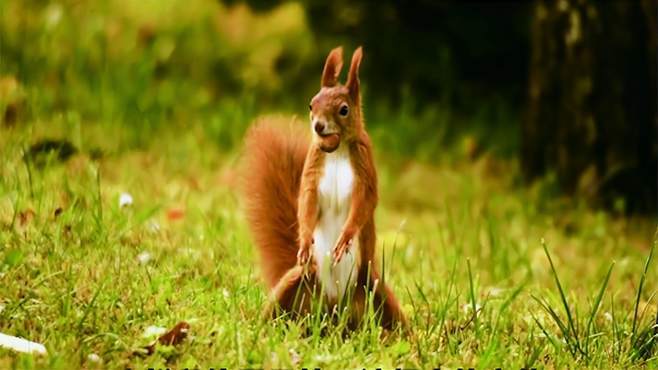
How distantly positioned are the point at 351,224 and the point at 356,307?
0.29 m

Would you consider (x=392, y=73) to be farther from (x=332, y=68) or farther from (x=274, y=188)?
(x=332, y=68)

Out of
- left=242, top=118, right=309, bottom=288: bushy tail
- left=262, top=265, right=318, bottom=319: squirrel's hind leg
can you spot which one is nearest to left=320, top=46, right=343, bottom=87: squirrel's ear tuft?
left=242, top=118, right=309, bottom=288: bushy tail

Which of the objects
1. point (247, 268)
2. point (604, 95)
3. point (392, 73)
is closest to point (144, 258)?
point (247, 268)

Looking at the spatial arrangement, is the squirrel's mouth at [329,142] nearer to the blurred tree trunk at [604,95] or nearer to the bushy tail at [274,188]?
the bushy tail at [274,188]

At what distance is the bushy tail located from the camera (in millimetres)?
3496

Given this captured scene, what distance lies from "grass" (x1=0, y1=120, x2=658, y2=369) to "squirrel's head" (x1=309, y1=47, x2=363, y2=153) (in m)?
0.52

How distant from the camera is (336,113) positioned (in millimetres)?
3096

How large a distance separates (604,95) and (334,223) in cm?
295

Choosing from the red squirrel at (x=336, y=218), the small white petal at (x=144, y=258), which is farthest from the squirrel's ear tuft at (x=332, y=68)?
the small white petal at (x=144, y=258)

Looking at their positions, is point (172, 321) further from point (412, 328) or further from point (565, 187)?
point (565, 187)

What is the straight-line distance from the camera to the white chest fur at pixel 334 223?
3.12m

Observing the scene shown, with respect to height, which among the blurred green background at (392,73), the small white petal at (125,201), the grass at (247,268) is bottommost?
the grass at (247,268)

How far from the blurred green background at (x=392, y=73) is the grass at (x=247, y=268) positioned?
0.17 meters

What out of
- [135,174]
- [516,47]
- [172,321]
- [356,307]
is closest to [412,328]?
[356,307]
